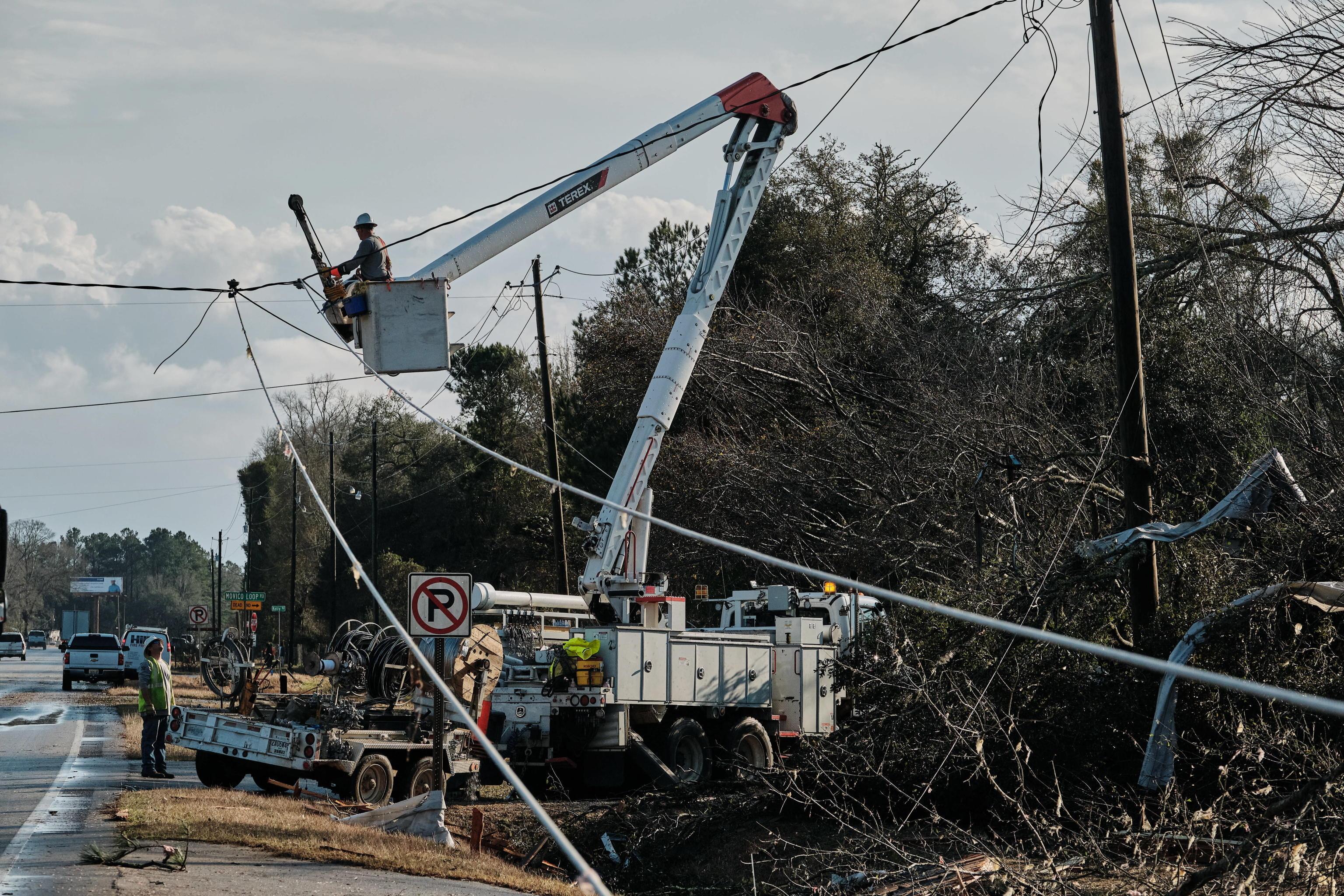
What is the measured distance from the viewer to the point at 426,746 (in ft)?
49.2

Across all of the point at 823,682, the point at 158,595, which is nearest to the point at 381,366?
the point at 823,682

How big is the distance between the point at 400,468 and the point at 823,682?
4745cm

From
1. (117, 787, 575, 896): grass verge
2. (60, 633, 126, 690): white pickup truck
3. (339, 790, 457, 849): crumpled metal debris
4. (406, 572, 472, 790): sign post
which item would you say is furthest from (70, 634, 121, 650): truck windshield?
(406, 572, 472, 790): sign post

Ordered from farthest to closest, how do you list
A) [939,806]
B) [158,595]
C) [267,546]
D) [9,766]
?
[158,595] → [267,546] → [9,766] → [939,806]

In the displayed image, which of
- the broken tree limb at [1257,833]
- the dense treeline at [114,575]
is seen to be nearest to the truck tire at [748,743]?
the broken tree limb at [1257,833]

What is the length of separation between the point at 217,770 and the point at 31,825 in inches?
123

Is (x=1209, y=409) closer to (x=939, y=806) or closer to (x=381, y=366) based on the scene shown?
(x=939, y=806)

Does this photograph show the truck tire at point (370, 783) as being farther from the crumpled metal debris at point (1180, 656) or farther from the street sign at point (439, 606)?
the crumpled metal debris at point (1180, 656)

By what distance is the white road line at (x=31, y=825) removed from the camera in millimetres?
10086

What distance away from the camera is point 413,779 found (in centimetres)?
1517

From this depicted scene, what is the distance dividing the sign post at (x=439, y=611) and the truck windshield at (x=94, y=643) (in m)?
33.8

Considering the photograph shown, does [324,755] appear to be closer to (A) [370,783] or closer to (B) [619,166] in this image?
(A) [370,783]

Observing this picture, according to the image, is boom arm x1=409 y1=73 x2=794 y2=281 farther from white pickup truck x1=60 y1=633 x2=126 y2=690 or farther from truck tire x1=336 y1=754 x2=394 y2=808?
white pickup truck x1=60 y1=633 x2=126 y2=690

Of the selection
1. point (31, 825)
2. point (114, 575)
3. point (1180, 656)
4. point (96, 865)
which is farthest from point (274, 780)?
point (114, 575)
